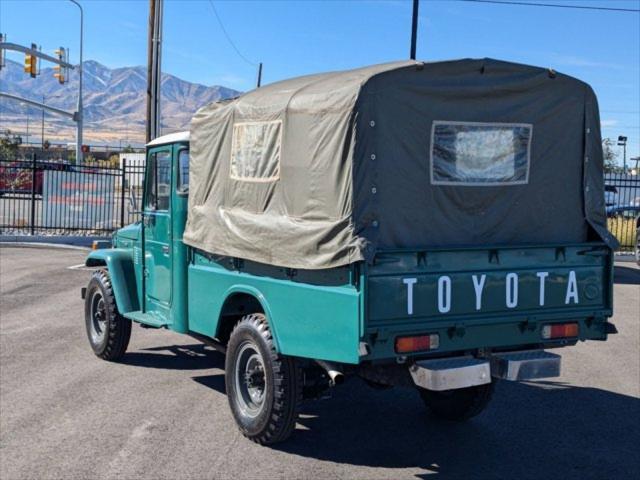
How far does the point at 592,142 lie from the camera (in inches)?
239

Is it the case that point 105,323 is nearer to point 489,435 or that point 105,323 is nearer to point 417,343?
point 489,435

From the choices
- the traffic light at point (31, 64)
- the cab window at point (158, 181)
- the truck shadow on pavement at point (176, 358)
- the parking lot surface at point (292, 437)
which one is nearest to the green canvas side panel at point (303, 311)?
the parking lot surface at point (292, 437)

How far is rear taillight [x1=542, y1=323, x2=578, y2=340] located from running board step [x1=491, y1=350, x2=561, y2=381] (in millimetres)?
216

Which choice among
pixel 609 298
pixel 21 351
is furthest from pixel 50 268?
pixel 609 298

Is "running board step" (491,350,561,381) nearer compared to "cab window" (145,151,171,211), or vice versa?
"running board step" (491,350,561,381)

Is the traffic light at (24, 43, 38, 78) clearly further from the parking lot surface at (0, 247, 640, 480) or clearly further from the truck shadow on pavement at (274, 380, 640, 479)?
the truck shadow on pavement at (274, 380, 640, 479)

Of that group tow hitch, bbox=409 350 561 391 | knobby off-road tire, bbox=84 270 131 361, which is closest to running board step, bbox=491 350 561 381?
tow hitch, bbox=409 350 561 391

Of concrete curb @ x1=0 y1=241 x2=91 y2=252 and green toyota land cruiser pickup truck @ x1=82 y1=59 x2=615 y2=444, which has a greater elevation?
green toyota land cruiser pickup truck @ x1=82 y1=59 x2=615 y2=444

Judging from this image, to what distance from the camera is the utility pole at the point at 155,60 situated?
21.2 m

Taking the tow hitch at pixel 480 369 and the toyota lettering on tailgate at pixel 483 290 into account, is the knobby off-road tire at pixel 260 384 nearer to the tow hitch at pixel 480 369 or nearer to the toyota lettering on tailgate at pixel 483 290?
the tow hitch at pixel 480 369

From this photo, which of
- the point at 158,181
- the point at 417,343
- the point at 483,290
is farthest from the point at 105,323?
the point at 483,290

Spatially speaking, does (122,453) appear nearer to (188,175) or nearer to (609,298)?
(188,175)

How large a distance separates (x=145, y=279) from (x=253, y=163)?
96.8 inches

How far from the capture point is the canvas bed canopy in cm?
510
